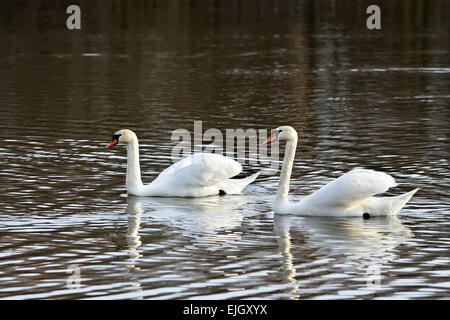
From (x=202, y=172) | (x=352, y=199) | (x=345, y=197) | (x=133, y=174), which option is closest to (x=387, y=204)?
(x=352, y=199)

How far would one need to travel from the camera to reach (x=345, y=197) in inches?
599

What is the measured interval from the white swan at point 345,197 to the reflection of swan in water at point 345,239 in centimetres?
12

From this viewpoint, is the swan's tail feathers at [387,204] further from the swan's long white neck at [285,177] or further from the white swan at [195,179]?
the white swan at [195,179]

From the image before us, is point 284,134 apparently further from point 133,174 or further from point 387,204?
point 133,174

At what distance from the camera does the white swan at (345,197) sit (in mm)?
14938

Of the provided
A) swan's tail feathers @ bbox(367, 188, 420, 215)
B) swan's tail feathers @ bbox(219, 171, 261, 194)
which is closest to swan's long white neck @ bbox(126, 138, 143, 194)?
swan's tail feathers @ bbox(219, 171, 261, 194)

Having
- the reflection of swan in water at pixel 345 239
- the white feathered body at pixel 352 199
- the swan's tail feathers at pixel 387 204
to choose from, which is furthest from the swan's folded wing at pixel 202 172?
the swan's tail feathers at pixel 387 204

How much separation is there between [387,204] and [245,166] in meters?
4.46

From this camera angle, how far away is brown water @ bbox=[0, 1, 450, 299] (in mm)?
12453

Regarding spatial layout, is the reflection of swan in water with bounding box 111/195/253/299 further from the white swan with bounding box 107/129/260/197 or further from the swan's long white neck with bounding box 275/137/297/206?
the swan's long white neck with bounding box 275/137/297/206

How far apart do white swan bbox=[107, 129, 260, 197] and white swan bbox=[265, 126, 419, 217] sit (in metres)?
1.25

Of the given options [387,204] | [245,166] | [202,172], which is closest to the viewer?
[387,204]

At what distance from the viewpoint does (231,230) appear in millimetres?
14820
